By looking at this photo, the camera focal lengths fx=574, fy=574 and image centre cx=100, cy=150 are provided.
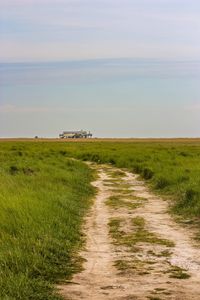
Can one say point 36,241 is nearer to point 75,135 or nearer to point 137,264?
point 137,264

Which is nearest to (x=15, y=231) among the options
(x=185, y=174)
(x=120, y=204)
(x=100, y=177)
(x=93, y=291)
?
(x=93, y=291)

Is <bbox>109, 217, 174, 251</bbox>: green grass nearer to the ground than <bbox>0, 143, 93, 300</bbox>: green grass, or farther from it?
nearer to the ground

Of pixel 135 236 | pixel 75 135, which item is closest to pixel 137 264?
pixel 135 236

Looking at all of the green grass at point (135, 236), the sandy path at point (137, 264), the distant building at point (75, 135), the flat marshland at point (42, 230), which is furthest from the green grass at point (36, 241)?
the distant building at point (75, 135)

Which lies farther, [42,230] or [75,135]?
[75,135]

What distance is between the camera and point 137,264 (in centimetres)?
903

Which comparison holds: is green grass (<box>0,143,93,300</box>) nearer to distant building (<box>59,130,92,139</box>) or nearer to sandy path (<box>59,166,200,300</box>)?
sandy path (<box>59,166,200,300</box>)

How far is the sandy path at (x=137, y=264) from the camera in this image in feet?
24.5

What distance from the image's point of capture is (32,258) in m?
8.63

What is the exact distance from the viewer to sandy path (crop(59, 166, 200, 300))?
7.48 metres

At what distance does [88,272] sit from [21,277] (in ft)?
4.42

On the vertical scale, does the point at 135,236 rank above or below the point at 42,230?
below

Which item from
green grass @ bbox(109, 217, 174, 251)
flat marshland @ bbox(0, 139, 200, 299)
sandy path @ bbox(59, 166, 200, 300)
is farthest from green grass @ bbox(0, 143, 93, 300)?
green grass @ bbox(109, 217, 174, 251)

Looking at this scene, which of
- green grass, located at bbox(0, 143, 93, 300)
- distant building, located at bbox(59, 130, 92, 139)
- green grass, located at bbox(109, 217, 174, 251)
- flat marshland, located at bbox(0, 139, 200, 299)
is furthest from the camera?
distant building, located at bbox(59, 130, 92, 139)
